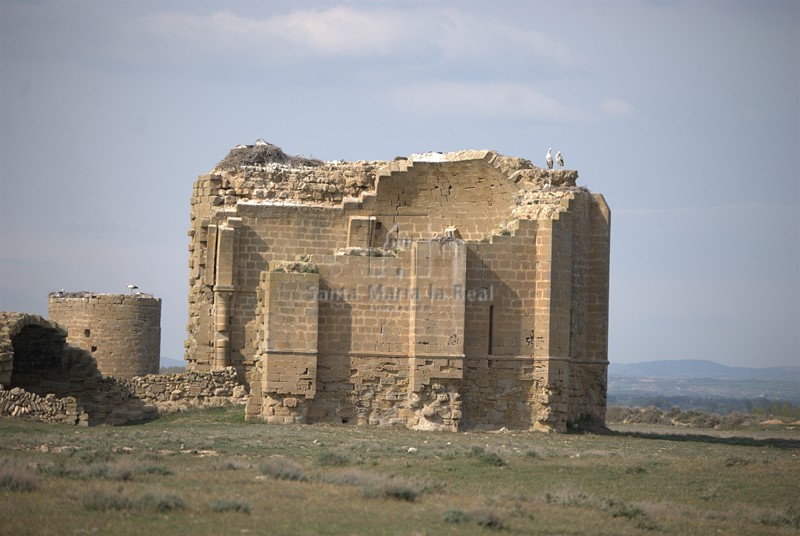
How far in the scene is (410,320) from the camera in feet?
85.1

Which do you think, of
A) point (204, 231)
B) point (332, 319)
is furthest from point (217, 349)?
point (332, 319)

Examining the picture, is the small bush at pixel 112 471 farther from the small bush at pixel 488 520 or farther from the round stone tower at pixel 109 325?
the round stone tower at pixel 109 325

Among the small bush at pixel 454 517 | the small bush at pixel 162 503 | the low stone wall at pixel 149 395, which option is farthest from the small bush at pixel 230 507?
the low stone wall at pixel 149 395

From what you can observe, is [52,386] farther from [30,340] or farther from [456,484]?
[456,484]

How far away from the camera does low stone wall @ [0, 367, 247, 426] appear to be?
27016 mm

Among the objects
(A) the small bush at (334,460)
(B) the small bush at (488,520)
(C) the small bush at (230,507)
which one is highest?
(A) the small bush at (334,460)

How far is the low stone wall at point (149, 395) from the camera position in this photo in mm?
27016

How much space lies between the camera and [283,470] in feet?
58.9

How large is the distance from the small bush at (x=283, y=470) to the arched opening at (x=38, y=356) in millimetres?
10511

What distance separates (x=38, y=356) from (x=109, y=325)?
22.2 ft

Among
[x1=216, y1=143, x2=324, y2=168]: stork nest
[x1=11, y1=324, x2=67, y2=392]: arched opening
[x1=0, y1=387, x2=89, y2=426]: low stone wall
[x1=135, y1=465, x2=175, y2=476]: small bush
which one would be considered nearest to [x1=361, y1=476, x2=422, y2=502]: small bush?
[x1=135, y1=465, x2=175, y2=476]: small bush

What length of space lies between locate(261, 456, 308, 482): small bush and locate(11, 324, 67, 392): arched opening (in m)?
10.5

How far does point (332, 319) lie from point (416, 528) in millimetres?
11082

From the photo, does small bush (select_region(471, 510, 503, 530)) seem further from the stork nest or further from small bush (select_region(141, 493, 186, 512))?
the stork nest
